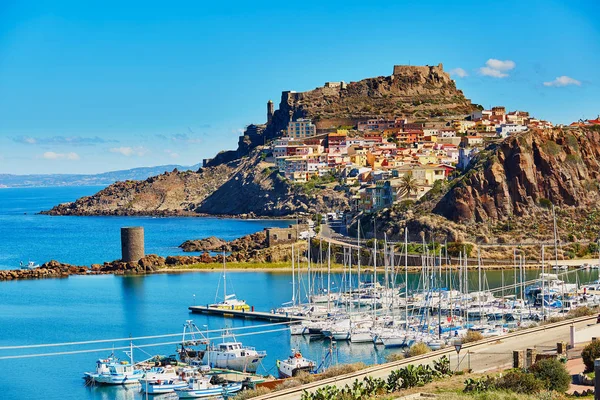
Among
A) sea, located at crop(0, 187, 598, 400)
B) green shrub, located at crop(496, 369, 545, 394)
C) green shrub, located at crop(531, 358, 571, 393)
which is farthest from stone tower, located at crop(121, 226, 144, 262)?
green shrub, located at crop(496, 369, 545, 394)

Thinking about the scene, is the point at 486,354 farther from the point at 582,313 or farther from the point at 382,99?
the point at 382,99

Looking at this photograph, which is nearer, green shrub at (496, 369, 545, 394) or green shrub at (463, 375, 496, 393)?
green shrub at (496, 369, 545, 394)

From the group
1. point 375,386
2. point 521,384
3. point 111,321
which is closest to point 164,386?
point 375,386

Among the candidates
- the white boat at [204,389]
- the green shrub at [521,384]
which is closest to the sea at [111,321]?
the white boat at [204,389]

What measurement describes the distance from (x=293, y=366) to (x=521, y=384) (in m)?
13.1

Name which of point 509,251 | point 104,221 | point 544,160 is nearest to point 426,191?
point 544,160

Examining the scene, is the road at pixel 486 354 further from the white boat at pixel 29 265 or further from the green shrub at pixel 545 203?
the white boat at pixel 29 265

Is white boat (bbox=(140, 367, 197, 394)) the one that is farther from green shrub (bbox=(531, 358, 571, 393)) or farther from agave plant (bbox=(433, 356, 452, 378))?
green shrub (bbox=(531, 358, 571, 393))

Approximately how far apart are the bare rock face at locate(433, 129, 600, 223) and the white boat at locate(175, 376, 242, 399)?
3674 centimetres

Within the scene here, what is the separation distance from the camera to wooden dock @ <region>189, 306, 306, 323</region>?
40.1 meters

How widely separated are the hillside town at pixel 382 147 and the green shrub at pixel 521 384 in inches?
2258

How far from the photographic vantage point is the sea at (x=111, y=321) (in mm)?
31922

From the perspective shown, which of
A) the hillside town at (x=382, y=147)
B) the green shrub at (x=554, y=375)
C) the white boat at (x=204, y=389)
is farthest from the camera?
the hillside town at (x=382, y=147)

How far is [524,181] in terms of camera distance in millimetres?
64250
